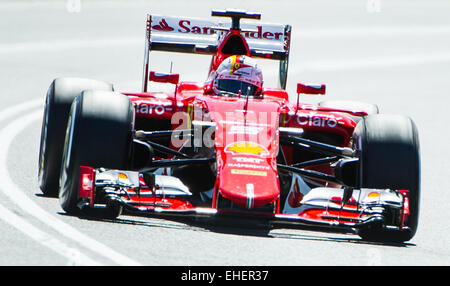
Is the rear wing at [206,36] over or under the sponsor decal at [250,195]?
over

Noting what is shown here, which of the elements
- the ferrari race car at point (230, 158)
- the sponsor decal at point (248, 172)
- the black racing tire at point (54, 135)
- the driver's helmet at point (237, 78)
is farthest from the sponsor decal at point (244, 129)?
the black racing tire at point (54, 135)

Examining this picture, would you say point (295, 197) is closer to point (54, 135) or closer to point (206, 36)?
point (54, 135)

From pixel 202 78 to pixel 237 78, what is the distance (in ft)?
29.8

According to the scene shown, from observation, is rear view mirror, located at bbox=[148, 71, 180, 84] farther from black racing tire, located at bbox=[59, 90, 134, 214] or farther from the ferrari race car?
black racing tire, located at bbox=[59, 90, 134, 214]

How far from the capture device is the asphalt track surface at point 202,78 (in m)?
7.23

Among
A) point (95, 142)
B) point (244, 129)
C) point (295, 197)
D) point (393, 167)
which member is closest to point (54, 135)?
point (95, 142)

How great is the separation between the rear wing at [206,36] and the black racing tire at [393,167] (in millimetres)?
3563

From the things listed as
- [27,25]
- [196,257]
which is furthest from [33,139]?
[27,25]

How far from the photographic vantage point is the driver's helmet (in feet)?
33.9

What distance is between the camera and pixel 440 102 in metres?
18.9

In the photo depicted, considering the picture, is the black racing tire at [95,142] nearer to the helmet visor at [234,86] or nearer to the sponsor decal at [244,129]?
the sponsor decal at [244,129]

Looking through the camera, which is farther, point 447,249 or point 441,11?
point 441,11

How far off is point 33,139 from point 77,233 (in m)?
5.22
